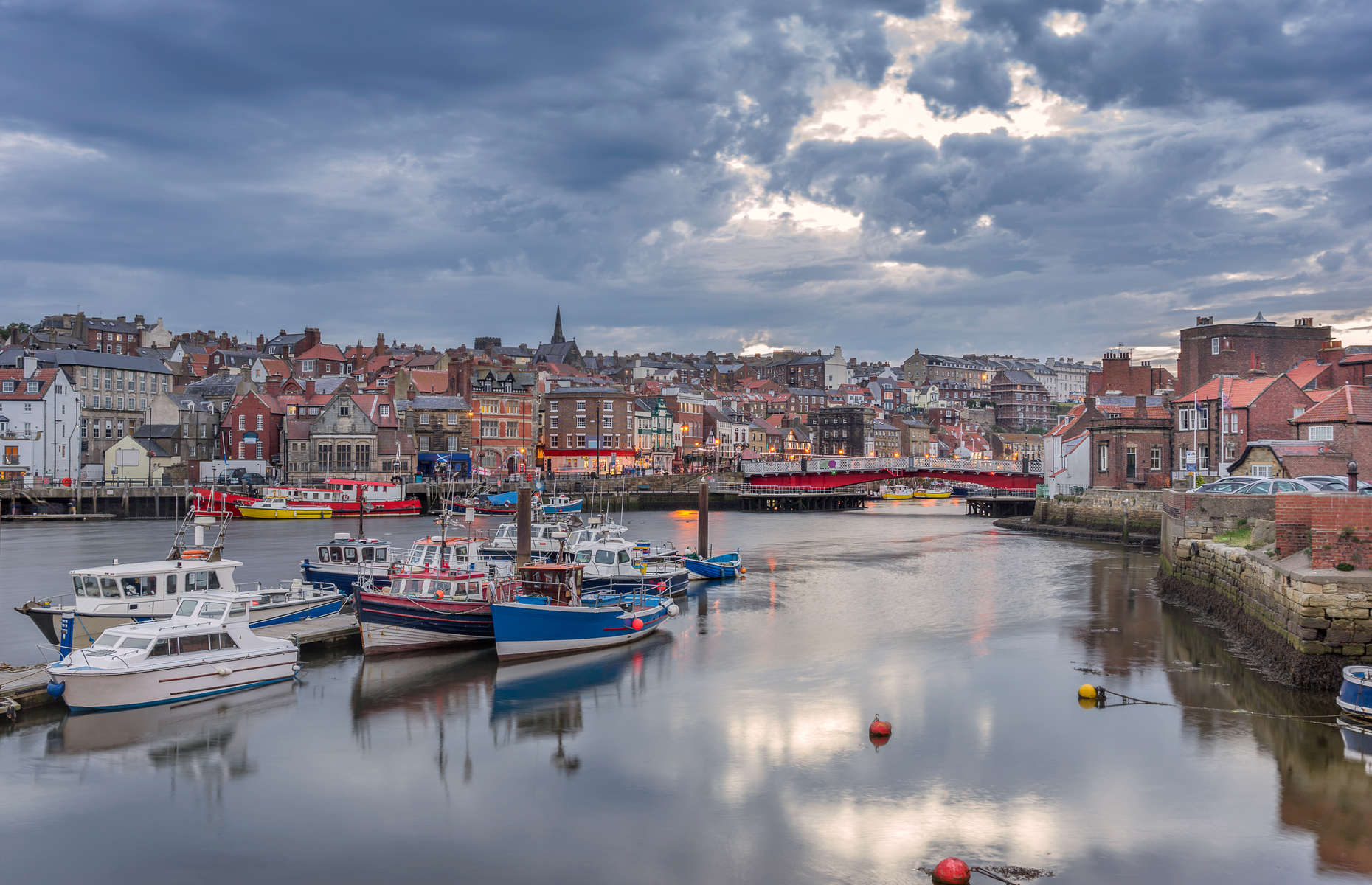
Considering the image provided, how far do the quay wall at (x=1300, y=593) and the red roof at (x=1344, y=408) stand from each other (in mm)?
16574

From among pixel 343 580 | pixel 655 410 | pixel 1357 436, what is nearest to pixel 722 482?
pixel 655 410

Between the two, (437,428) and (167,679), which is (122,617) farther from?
(437,428)

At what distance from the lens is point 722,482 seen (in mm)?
99875

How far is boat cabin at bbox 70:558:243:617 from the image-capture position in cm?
2467

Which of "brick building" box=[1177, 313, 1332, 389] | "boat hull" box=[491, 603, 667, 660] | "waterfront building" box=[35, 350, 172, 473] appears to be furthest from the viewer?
"waterfront building" box=[35, 350, 172, 473]

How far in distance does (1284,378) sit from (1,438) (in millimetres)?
93616

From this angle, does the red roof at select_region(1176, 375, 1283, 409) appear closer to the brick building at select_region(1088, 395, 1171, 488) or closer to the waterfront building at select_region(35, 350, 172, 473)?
the brick building at select_region(1088, 395, 1171, 488)

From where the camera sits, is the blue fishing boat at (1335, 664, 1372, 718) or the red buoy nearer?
the red buoy

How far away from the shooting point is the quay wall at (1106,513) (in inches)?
2328

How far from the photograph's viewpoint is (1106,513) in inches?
2454

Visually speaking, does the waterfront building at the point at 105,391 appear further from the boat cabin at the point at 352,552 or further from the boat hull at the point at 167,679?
the boat hull at the point at 167,679

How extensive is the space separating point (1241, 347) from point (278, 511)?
7008 cm

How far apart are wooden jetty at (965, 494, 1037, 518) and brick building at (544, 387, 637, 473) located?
3605 cm

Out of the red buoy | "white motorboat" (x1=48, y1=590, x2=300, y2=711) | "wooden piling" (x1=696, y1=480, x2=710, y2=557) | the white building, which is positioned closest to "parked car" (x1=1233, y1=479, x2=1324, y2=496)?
"wooden piling" (x1=696, y1=480, x2=710, y2=557)
